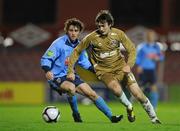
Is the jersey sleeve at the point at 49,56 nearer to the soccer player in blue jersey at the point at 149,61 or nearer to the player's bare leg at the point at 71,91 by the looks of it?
the player's bare leg at the point at 71,91

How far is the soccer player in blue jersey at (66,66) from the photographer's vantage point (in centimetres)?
1270

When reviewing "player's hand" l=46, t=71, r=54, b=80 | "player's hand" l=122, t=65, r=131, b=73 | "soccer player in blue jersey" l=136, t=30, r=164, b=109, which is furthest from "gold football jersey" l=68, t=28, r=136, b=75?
"soccer player in blue jersey" l=136, t=30, r=164, b=109

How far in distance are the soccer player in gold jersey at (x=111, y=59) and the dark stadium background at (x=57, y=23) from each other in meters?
12.1

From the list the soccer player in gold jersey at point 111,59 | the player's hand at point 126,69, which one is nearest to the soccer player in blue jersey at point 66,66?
the soccer player in gold jersey at point 111,59

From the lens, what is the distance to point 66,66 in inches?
512

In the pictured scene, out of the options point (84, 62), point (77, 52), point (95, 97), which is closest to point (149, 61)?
point (84, 62)

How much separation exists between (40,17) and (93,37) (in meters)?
15.1

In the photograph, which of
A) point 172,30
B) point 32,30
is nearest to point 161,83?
point 172,30

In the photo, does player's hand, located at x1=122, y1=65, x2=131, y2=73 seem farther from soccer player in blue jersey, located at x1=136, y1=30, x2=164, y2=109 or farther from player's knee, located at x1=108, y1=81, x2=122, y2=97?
soccer player in blue jersey, located at x1=136, y1=30, x2=164, y2=109

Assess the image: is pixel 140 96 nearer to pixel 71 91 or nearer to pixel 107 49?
pixel 107 49

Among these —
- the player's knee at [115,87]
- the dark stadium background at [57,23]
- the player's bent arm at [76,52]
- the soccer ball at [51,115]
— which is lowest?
the dark stadium background at [57,23]

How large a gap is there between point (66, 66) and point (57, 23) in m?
14.4

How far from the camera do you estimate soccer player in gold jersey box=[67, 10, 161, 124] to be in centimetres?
1237

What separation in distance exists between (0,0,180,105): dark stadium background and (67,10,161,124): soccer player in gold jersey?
12106 mm
